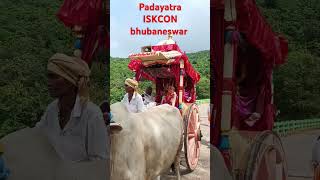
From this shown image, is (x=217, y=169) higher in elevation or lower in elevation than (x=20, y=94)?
lower

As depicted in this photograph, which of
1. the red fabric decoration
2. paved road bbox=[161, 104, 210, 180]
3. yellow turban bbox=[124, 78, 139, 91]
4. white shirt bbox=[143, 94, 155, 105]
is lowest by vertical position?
paved road bbox=[161, 104, 210, 180]

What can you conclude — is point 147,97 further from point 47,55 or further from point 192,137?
point 47,55

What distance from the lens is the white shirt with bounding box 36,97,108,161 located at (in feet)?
6.64

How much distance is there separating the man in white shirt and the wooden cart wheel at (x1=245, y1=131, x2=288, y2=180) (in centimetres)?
79

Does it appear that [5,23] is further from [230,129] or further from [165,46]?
[230,129]

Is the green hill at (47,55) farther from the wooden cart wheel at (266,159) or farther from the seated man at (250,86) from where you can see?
the wooden cart wheel at (266,159)

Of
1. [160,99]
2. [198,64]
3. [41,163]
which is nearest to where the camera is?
[41,163]

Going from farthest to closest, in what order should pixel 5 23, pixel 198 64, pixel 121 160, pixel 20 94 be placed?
pixel 5 23
pixel 20 94
pixel 198 64
pixel 121 160

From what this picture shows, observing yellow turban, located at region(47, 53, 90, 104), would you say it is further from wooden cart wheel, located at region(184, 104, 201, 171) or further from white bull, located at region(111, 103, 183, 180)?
wooden cart wheel, located at region(184, 104, 201, 171)

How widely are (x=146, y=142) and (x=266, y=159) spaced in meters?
0.89

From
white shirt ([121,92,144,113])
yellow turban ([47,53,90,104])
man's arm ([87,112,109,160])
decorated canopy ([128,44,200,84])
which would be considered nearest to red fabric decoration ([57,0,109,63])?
decorated canopy ([128,44,200,84])

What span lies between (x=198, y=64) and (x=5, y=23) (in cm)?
239

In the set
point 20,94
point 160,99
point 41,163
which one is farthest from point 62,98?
point 20,94

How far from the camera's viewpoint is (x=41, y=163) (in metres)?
2.01
